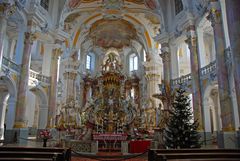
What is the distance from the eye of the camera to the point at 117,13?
66.9 ft

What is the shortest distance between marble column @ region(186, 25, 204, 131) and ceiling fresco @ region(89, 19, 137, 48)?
30.6 ft

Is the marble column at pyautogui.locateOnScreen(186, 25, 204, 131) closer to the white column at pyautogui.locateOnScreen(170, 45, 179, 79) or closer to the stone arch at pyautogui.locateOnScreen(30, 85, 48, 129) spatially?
the white column at pyautogui.locateOnScreen(170, 45, 179, 79)

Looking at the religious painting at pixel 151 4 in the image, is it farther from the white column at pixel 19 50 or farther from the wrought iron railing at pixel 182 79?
the white column at pixel 19 50

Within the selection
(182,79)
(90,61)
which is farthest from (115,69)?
(182,79)

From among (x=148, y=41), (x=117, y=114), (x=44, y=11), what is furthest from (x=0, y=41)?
(x=148, y=41)

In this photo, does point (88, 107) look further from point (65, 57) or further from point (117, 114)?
point (65, 57)

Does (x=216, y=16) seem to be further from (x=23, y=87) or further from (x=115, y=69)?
(x=115, y=69)

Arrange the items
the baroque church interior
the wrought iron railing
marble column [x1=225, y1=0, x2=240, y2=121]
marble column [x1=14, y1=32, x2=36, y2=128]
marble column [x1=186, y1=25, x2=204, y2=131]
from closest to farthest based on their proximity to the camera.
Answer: marble column [x1=225, y1=0, x2=240, y2=121] < the baroque church interior < marble column [x1=14, y1=32, x2=36, y2=128] < marble column [x1=186, y1=25, x2=204, y2=131] < the wrought iron railing

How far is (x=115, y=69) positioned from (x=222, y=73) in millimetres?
12538

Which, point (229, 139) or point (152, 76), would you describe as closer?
point (229, 139)

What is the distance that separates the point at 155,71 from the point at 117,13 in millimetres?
Result: 6837

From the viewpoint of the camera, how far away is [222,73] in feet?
34.1

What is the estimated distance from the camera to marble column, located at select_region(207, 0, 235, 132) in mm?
9867

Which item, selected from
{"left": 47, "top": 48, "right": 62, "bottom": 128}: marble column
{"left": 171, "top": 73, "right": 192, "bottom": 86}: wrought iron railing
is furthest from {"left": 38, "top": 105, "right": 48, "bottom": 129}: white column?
{"left": 171, "top": 73, "right": 192, "bottom": 86}: wrought iron railing
